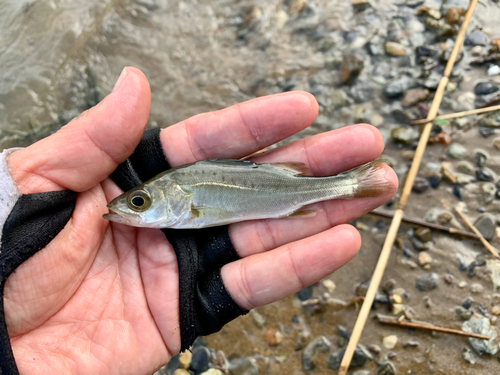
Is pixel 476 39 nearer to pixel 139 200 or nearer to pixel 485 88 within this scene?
pixel 485 88

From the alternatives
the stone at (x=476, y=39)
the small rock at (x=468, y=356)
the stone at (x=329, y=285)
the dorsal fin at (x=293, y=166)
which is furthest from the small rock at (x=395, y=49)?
the small rock at (x=468, y=356)

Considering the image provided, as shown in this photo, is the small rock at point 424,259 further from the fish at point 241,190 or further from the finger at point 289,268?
the finger at point 289,268

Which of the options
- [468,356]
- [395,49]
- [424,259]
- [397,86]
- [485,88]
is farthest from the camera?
[395,49]

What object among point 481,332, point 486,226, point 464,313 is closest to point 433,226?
point 486,226

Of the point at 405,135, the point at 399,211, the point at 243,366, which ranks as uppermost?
the point at 405,135

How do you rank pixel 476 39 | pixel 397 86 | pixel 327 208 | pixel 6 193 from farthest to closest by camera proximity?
pixel 476 39, pixel 397 86, pixel 327 208, pixel 6 193

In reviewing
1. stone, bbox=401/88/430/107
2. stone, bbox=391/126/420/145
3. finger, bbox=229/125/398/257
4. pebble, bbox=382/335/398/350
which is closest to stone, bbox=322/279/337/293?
pebble, bbox=382/335/398/350

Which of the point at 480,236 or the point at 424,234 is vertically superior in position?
the point at 424,234
